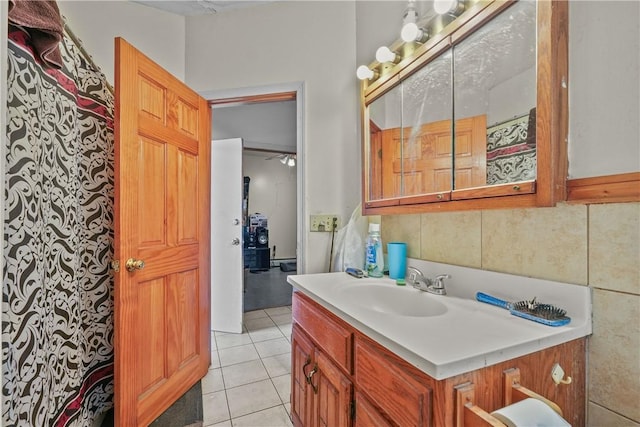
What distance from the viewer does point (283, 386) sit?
1735 mm

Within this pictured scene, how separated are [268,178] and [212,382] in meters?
4.77

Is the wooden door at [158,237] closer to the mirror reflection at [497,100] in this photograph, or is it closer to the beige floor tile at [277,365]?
the beige floor tile at [277,365]

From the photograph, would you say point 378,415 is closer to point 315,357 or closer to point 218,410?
point 315,357

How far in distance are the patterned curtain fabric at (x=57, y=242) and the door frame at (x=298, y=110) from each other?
69 centimetres

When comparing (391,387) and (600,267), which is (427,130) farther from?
(391,387)

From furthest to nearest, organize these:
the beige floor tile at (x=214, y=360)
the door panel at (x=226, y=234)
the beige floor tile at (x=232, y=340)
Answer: the door panel at (x=226, y=234)
the beige floor tile at (x=232, y=340)
the beige floor tile at (x=214, y=360)

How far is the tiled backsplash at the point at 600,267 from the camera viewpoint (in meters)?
A: 0.63

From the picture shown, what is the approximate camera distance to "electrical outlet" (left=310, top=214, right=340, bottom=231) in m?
1.71

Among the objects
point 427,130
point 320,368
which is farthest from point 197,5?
point 320,368

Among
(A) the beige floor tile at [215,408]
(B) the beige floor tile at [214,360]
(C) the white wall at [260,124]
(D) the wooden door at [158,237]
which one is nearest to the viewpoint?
(D) the wooden door at [158,237]

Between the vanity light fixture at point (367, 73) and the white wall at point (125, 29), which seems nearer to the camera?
the vanity light fixture at point (367, 73)

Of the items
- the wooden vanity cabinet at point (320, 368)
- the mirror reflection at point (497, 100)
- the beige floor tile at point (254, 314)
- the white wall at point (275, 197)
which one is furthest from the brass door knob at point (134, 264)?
the white wall at point (275, 197)

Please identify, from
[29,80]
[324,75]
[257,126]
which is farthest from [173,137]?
[257,126]

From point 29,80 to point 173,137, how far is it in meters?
0.72
